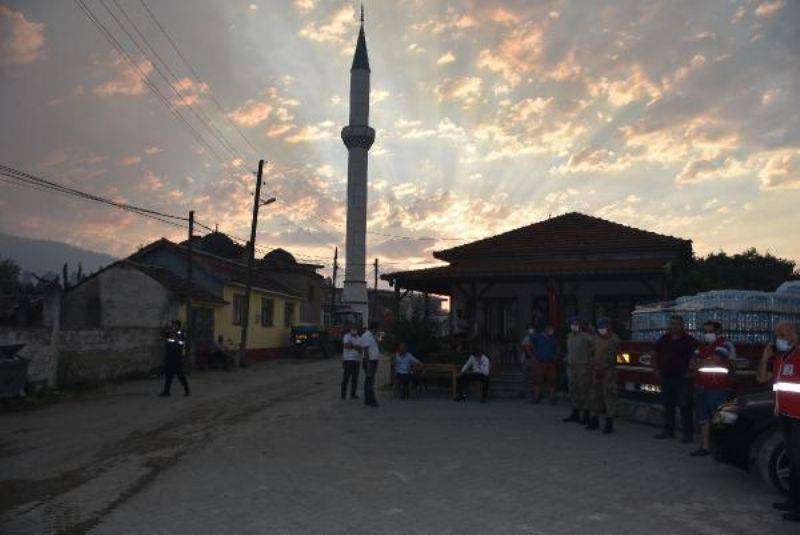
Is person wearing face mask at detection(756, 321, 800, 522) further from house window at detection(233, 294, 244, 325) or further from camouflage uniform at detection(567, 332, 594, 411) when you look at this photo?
house window at detection(233, 294, 244, 325)

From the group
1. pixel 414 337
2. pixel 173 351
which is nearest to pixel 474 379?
pixel 414 337

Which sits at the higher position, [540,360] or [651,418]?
[540,360]

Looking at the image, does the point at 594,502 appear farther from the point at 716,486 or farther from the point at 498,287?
the point at 498,287

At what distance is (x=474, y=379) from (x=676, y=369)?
6081 millimetres

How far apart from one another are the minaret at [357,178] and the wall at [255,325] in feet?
35.3

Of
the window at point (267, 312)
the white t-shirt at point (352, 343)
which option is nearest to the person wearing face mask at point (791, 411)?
the white t-shirt at point (352, 343)

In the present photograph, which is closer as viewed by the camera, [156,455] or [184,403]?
[156,455]

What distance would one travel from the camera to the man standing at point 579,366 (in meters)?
10.3

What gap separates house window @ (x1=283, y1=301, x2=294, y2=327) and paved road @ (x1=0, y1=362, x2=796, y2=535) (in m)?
25.0

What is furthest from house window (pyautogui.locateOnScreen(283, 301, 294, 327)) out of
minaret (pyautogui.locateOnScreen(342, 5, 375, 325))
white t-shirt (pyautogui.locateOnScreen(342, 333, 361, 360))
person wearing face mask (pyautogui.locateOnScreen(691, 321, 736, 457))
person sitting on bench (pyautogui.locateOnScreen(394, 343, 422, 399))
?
person wearing face mask (pyautogui.locateOnScreen(691, 321, 736, 457))

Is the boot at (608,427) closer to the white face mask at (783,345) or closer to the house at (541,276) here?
the white face mask at (783,345)

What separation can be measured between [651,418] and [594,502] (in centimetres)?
572

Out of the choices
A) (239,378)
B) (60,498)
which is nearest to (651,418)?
(60,498)

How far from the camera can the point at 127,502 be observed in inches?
225
